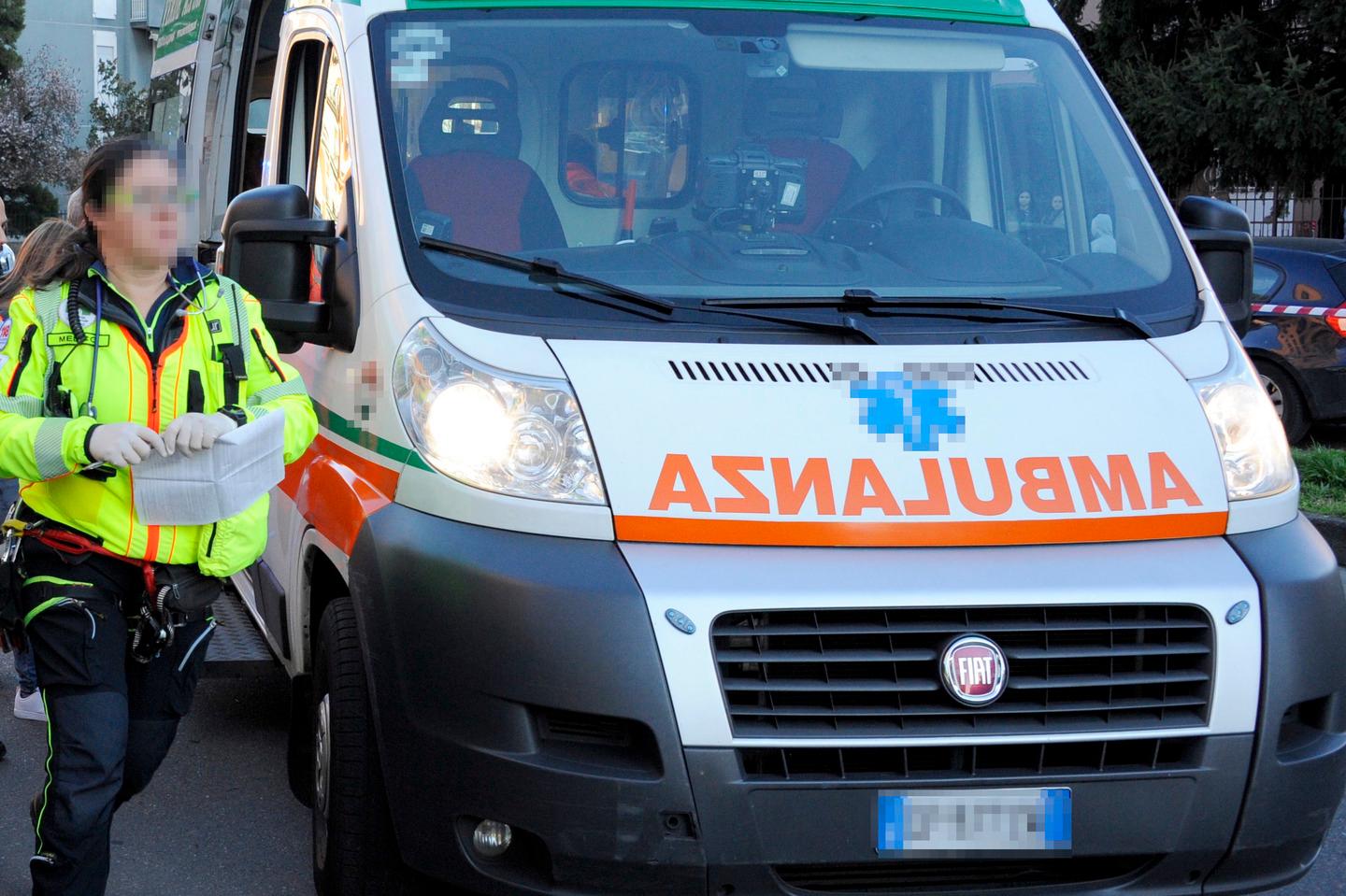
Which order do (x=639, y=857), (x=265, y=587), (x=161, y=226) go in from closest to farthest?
1. (x=639, y=857)
2. (x=161, y=226)
3. (x=265, y=587)

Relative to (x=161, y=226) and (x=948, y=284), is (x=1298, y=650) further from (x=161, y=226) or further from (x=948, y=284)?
(x=161, y=226)

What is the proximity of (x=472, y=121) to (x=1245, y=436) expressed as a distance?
187cm

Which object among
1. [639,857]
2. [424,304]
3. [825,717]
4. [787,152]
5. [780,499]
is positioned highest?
[787,152]

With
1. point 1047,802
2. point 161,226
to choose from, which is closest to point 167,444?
point 161,226

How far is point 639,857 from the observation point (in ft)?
9.77

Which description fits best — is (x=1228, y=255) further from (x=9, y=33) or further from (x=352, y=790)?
(x=9, y=33)

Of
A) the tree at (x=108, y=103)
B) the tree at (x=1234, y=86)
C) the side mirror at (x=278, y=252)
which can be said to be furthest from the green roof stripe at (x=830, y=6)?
the tree at (x=108, y=103)

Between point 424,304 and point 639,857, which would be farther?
point 424,304

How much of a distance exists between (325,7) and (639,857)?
8.30 feet

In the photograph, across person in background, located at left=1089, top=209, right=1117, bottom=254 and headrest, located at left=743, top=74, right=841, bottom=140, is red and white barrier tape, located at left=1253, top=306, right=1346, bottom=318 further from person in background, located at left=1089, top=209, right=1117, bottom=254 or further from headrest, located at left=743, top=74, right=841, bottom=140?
headrest, located at left=743, top=74, right=841, bottom=140

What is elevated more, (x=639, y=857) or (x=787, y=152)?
(x=787, y=152)

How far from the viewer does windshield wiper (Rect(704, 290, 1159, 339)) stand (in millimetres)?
3625

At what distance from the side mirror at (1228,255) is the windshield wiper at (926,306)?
0.67 metres

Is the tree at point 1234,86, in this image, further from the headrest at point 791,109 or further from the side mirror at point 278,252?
the side mirror at point 278,252
